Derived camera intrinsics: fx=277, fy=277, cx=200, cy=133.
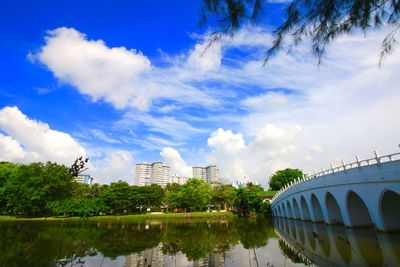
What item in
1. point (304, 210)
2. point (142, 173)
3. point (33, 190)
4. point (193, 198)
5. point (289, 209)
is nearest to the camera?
point (304, 210)

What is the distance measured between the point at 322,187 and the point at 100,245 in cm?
1675

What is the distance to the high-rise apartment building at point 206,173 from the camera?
161 m

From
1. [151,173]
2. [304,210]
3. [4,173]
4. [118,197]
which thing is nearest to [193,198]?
[118,197]

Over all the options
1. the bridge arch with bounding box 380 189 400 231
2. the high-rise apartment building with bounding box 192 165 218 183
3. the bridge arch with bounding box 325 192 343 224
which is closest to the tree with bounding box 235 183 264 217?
the bridge arch with bounding box 325 192 343 224

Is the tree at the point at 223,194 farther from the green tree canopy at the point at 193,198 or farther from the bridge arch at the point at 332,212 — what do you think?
the bridge arch at the point at 332,212

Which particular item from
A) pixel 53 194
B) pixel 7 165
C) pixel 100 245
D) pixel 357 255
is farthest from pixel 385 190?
pixel 7 165

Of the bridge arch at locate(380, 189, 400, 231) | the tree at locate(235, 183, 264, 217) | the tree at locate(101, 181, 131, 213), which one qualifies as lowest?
the bridge arch at locate(380, 189, 400, 231)

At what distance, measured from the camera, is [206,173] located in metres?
168

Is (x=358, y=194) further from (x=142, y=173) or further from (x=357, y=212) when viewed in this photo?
(x=142, y=173)

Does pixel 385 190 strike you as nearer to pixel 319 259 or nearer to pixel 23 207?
pixel 319 259

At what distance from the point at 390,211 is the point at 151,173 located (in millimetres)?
152480

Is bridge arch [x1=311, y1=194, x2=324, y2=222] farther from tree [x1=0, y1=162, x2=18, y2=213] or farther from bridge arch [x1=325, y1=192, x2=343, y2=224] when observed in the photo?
tree [x1=0, y1=162, x2=18, y2=213]

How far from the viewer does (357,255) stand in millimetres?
9711

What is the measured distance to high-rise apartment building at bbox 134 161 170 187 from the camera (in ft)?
519
